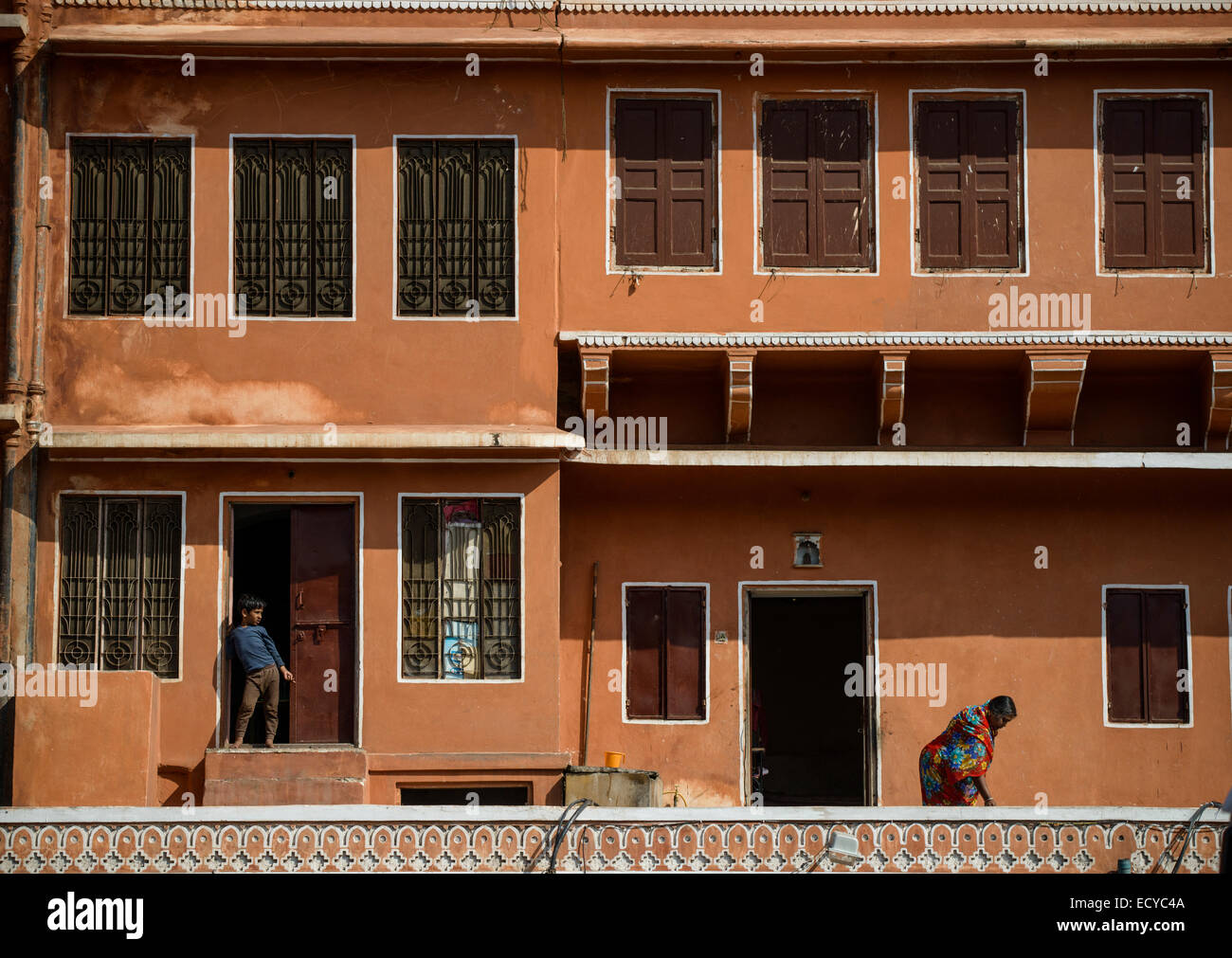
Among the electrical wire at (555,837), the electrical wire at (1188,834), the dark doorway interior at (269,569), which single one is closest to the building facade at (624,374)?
the electrical wire at (555,837)

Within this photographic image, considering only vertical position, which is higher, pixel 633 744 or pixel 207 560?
pixel 207 560

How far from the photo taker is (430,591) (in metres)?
14.0

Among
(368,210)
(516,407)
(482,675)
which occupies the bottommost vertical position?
(482,675)

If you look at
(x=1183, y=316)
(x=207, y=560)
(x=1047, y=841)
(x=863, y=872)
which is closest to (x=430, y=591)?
(x=207, y=560)

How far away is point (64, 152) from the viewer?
557 inches

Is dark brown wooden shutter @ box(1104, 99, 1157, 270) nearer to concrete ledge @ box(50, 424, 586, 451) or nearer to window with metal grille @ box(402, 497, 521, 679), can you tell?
concrete ledge @ box(50, 424, 586, 451)

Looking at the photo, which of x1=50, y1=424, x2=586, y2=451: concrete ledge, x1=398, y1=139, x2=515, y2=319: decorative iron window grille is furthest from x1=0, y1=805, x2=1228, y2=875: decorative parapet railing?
x1=398, y1=139, x2=515, y2=319: decorative iron window grille

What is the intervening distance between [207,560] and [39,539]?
132 centimetres

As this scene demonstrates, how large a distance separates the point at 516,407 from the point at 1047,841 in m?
5.30

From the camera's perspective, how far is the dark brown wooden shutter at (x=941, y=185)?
1440cm

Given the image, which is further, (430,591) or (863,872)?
(430,591)

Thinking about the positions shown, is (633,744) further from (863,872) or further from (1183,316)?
(1183,316)

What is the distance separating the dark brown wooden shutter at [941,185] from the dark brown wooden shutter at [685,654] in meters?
3.42

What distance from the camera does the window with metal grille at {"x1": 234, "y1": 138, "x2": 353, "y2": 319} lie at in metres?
14.2
